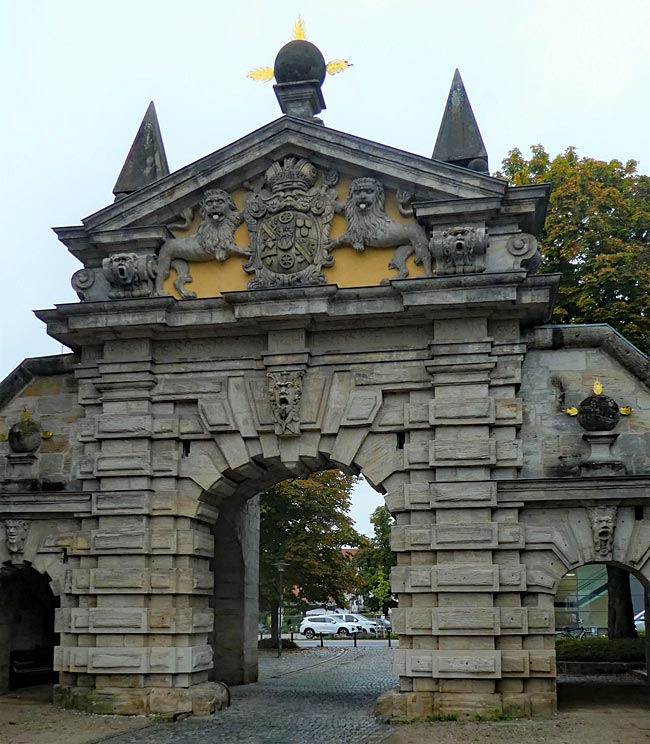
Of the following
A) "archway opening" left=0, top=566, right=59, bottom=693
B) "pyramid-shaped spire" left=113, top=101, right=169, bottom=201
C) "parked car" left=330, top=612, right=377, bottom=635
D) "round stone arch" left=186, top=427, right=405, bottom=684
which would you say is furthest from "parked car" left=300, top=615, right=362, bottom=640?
"pyramid-shaped spire" left=113, top=101, right=169, bottom=201

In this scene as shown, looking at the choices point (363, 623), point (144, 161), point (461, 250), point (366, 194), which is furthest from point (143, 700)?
point (363, 623)

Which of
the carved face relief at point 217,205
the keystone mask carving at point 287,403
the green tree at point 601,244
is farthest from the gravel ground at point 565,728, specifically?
the green tree at point 601,244

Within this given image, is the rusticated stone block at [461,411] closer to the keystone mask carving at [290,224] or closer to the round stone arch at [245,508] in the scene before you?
the round stone arch at [245,508]

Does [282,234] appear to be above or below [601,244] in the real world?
below

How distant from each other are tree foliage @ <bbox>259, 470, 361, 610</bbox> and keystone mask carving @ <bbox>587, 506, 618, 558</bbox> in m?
19.9

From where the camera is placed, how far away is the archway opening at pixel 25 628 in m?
17.5

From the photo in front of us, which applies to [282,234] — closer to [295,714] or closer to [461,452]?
[461,452]

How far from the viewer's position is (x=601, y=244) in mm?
23031

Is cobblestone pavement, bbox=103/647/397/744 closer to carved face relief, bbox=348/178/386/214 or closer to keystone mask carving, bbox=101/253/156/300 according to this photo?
keystone mask carving, bbox=101/253/156/300

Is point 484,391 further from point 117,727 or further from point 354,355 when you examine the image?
point 117,727

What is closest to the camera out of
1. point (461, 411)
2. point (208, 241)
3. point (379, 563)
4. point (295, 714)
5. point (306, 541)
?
point (461, 411)

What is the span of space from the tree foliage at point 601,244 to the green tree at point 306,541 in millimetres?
14075

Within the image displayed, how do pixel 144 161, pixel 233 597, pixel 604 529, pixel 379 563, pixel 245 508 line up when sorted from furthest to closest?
pixel 379 563, pixel 245 508, pixel 233 597, pixel 144 161, pixel 604 529

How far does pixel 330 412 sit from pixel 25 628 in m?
7.64
